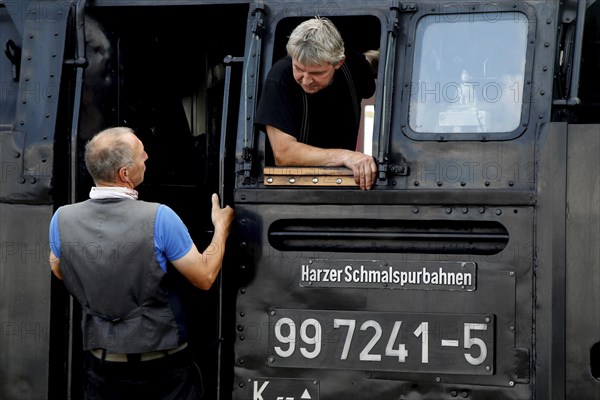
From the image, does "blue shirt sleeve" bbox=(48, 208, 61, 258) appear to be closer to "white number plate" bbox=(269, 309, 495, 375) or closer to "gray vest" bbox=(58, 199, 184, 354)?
"gray vest" bbox=(58, 199, 184, 354)

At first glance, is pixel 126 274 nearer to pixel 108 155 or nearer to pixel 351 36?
pixel 108 155

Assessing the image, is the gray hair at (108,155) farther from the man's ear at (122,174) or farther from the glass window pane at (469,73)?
the glass window pane at (469,73)

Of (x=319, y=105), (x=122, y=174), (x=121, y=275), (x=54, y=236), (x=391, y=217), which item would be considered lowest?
(x=121, y=275)

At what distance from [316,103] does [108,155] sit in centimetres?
94

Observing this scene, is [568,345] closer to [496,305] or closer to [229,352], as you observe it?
[496,305]

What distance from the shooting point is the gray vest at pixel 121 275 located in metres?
3.35

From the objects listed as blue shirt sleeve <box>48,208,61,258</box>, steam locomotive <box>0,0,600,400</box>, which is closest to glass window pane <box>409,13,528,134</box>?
steam locomotive <box>0,0,600,400</box>

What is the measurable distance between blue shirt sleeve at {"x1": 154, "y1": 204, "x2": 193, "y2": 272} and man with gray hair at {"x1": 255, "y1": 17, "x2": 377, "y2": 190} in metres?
0.56

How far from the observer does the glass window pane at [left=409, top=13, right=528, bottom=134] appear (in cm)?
353

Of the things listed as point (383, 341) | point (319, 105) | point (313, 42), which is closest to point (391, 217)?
point (383, 341)

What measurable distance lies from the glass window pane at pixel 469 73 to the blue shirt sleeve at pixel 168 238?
1032 millimetres

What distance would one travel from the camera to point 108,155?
343 cm

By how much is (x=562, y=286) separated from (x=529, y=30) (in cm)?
104

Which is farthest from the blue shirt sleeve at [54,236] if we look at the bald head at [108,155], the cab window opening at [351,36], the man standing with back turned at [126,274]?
the cab window opening at [351,36]
